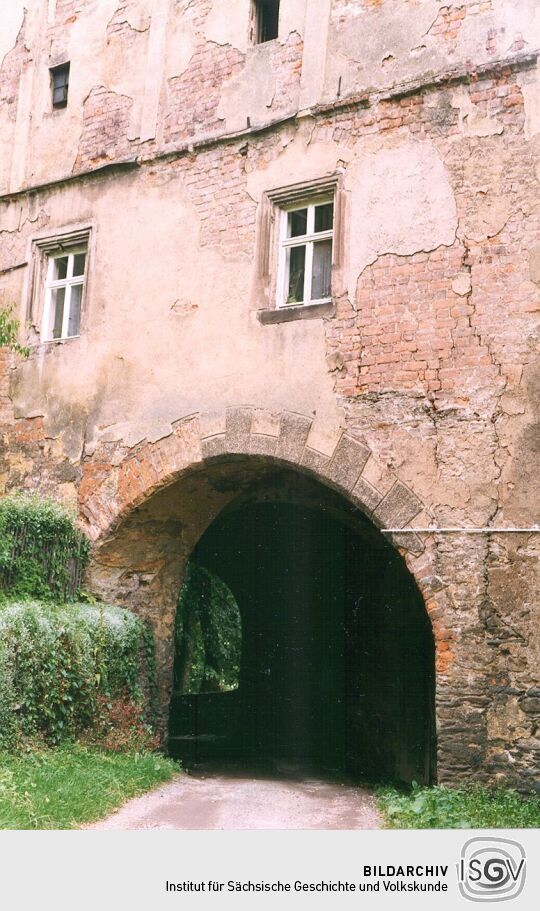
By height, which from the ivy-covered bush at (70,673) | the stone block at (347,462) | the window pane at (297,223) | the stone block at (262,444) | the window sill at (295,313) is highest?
the window pane at (297,223)

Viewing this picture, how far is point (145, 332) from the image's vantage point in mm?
9750

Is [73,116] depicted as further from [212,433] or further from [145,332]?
[212,433]

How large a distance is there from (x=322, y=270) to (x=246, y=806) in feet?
16.1

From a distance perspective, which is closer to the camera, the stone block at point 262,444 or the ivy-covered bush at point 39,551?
the stone block at point 262,444

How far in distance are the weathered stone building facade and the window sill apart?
0.02 meters

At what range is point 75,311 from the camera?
1054 cm

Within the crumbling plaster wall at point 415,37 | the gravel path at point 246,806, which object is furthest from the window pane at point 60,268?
the gravel path at point 246,806

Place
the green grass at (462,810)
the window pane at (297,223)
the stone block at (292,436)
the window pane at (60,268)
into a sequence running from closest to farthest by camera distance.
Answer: the green grass at (462,810) < the stone block at (292,436) < the window pane at (297,223) < the window pane at (60,268)

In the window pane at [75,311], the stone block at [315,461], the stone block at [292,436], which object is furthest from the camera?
the window pane at [75,311]

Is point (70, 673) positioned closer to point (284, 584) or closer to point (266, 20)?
point (284, 584)

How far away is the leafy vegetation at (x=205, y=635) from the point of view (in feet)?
55.2

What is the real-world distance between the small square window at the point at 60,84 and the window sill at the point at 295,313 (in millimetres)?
4226

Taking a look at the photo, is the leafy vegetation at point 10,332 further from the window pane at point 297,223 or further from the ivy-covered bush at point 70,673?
the window pane at point 297,223

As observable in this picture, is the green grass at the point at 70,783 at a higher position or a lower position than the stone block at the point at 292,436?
lower
